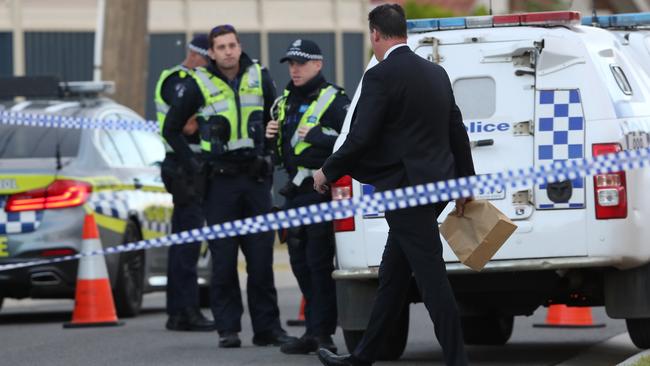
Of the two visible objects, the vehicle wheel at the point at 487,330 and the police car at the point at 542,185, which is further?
the vehicle wheel at the point at 487,330

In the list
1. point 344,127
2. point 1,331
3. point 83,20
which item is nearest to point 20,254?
point 1,331

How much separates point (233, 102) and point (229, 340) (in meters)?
1.47

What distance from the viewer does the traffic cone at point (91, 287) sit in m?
13.6

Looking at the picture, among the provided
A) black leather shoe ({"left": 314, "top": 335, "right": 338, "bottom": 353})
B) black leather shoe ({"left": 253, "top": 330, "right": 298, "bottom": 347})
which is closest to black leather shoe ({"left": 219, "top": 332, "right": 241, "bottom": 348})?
black leather shoe ({"left": 253, "top": 330, "right": 298, "bottom": 347})

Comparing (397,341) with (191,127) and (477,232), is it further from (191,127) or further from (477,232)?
(191,127)

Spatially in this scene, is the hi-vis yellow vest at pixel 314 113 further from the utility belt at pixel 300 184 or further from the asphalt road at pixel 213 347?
the asphalt road at pixel 213 347

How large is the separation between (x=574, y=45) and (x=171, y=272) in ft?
15.3

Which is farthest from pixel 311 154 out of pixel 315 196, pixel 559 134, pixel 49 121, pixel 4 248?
pixel 49 121

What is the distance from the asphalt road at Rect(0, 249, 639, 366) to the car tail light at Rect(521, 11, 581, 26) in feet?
6.14

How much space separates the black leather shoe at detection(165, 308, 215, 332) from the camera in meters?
13.5

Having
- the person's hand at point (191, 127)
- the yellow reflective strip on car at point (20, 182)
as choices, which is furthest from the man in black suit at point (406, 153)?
the yellow reflective strip on car at point (20, 182)

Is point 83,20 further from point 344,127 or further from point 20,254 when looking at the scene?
point 344,127

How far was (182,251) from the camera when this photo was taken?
45.3 ft

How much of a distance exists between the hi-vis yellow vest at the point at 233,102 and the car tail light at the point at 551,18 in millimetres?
2127
